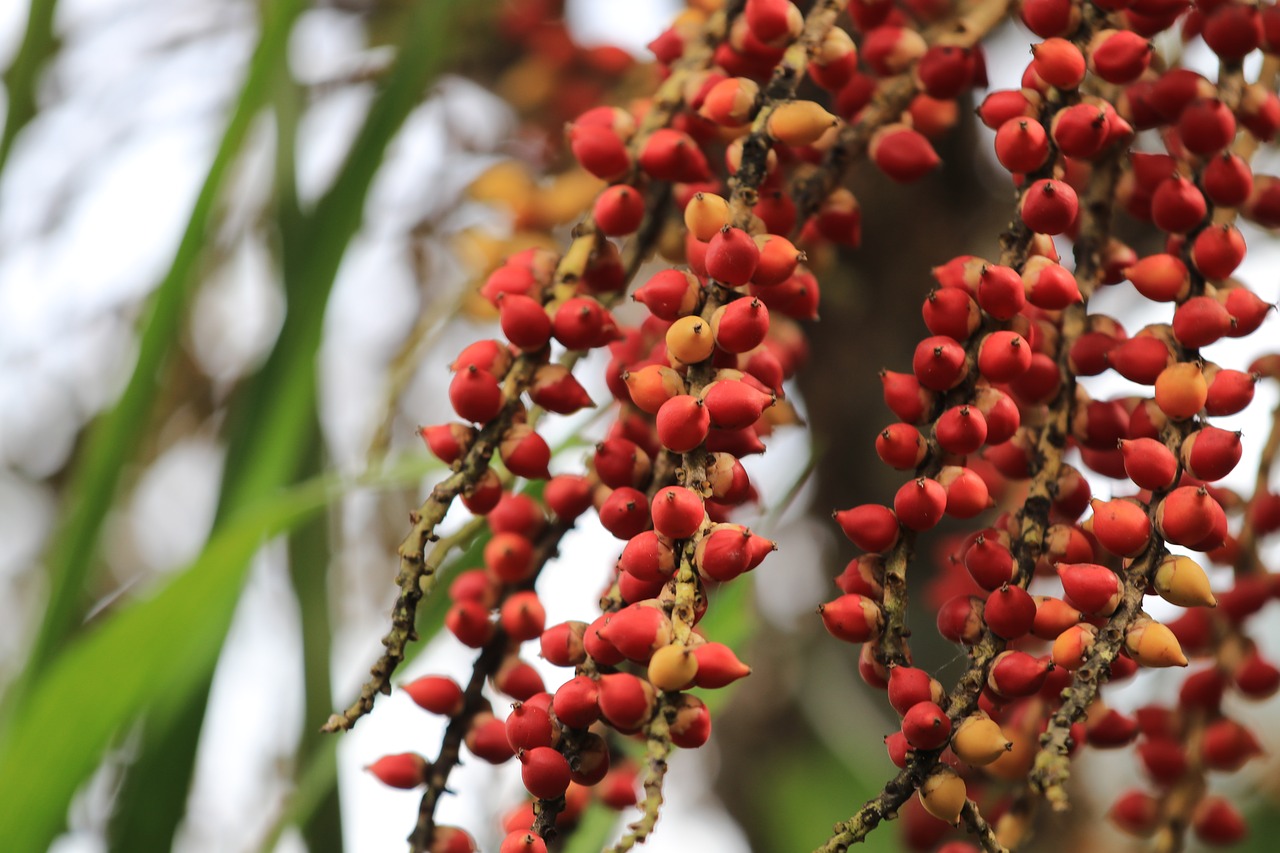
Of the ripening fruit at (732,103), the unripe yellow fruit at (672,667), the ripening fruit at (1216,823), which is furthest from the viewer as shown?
the ripening fruit at (1216,823)

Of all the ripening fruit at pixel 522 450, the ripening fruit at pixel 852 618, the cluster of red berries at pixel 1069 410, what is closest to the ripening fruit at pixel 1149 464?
the cluster of red berries at pixel 1069 410

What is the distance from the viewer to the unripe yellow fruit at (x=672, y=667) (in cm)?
33

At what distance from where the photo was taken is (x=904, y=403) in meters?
0.42

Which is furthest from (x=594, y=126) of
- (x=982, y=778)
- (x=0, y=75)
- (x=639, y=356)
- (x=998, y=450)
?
(x=0, y=75)

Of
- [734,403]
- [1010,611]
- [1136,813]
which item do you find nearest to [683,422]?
[734,403]

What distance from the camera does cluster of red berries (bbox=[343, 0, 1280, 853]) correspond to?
14.2 inches

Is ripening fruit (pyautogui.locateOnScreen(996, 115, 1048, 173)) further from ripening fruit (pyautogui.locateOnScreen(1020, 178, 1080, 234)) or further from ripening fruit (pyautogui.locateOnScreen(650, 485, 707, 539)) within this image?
ripening fruit (pyautogui.locateOnScreen(650, 485, 707, 539))

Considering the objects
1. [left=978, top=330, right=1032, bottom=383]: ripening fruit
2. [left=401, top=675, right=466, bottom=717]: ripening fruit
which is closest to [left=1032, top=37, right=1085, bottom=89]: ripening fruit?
[left=978, top=330, right=1032, bottom=383]: ripening fruit

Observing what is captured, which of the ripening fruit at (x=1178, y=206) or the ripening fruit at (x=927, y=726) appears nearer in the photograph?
the ripening fruit at (x=927, y=726)

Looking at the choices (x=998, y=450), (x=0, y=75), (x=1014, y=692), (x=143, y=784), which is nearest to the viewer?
(x=1014, y=692)

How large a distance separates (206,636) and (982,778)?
0.40 m

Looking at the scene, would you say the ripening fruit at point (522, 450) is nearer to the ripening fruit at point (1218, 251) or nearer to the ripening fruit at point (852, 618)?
the ripening fruit at point (852, 618)

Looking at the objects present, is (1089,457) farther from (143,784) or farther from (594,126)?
(143,784)

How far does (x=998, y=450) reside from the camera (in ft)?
1.54
